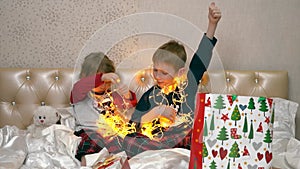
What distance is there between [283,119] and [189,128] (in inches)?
28.6

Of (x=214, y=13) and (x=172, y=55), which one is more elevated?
(x=214, y=13)

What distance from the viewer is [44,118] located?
1.94 m

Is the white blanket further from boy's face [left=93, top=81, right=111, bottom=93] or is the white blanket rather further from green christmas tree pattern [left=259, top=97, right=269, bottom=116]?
green christmas tree pattern [left=259, top=97, right=269, bottom=116]

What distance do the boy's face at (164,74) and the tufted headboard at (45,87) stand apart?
2.17ft

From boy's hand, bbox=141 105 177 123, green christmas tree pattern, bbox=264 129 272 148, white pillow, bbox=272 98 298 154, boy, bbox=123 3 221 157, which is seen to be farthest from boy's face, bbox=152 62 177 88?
white pillow, bbox=272 98 298 154

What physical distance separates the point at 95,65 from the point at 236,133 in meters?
0.65

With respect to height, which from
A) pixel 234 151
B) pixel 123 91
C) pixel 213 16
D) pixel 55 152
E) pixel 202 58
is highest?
pixel 213 16

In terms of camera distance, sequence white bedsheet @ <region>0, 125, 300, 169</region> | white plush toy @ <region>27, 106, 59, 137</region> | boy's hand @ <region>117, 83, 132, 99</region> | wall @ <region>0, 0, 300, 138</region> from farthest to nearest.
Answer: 1. wall @ <region>0, 0, 300, 138</region>
2. white plush toy @ <region>27, 106, 59, 137</region>
3. boy's hand @ <region>117, 83, 132, 99</region>
4. white bedsheet @ <region>0, 125, 300, 169</region>

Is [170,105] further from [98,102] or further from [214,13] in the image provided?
[214,13]

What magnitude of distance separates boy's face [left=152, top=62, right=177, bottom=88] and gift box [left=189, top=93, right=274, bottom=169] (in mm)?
314

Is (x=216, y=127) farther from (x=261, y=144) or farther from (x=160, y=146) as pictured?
(x=160, y=146)

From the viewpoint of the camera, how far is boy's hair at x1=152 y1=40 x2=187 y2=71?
144 centimetres

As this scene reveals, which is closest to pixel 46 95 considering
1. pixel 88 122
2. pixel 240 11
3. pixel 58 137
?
pixel 58 137

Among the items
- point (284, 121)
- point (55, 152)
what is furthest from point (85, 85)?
point (284, 121)
